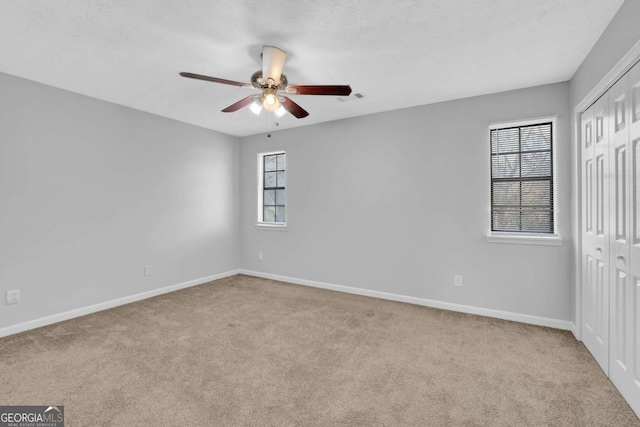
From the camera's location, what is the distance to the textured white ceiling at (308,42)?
1.98 metres

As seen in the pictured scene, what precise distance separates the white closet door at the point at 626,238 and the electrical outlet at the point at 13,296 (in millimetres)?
5060

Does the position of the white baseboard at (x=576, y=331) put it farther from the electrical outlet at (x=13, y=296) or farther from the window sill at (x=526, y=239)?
the electrical outlet at (x=13, y=296)

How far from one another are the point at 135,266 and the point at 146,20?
310 centimetres

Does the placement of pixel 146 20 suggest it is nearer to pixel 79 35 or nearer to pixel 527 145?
pixel 79 35

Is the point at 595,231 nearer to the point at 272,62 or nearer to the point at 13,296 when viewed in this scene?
the point at 272,62

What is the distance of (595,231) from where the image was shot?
2455 mm

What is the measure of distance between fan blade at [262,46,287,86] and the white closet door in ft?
7.61

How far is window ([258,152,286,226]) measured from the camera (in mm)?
5254

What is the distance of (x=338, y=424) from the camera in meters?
1.74

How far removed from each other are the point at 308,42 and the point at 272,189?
10.6 ft

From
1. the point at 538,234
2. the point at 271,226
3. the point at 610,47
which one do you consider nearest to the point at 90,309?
the point at 271,226

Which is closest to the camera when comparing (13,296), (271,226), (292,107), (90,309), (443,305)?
(292,107)

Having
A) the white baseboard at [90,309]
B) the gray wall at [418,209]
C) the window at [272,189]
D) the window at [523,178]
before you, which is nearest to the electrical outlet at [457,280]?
the gray wall at [418,209]

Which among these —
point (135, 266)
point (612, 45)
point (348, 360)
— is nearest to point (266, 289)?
point (135, 266)
